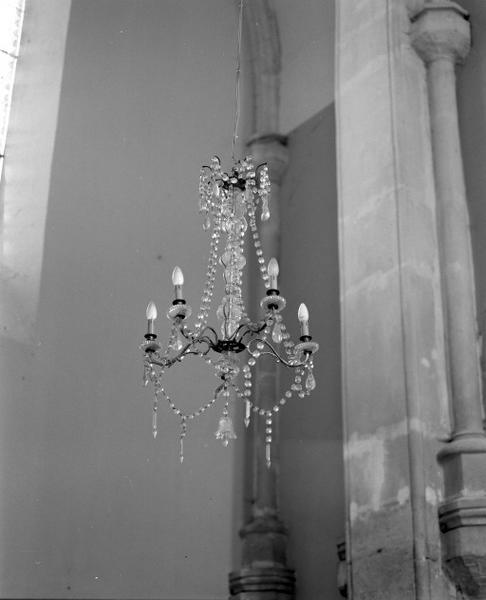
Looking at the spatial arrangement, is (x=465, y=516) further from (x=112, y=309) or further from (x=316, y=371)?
(x=112, y=309)

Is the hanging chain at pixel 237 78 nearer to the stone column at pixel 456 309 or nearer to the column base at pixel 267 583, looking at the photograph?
the stone column at pixel 456 309

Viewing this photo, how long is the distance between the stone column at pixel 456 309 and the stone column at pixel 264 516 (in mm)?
1598

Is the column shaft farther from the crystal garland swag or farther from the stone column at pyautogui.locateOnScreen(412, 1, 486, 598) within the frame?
the crystal garland swag

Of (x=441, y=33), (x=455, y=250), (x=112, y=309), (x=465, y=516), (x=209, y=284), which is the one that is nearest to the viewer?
(x=209, y=284)

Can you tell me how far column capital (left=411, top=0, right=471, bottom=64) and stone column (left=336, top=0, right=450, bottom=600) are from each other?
7 cm

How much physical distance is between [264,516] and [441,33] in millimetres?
3028

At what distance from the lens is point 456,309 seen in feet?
19.3

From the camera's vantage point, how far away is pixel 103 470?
6703 mm

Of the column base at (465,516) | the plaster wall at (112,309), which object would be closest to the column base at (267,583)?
the plaster wall at (112,309)

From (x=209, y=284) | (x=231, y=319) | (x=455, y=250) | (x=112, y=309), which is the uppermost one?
(x=112, y=309)

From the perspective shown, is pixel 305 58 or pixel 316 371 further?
pixel 305 58

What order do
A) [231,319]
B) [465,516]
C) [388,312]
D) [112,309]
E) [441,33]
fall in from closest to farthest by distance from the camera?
[231,319]
[465,516]
[388,312]
[441,33]
[112,309]

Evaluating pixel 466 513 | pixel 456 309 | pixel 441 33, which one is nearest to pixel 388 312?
pixel 456 309

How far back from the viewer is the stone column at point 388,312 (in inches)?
212
